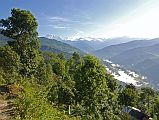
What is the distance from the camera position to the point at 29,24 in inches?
1861

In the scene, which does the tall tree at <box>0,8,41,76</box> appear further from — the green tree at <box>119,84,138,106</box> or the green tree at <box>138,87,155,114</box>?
the green tree at <box>138,87,155,114</box>

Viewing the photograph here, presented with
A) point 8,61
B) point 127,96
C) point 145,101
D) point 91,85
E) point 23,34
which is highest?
point 23,34

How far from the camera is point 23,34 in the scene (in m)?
48.0

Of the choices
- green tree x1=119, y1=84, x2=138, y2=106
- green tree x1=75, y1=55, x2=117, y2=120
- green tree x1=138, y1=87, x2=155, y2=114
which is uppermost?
green tree x1=75, y1=55, x2=117, y2=120

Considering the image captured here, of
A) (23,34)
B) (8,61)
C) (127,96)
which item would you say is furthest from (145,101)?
(8,61)

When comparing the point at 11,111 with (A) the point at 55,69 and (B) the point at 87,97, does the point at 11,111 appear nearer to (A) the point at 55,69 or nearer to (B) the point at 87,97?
(B) the point at 87,97

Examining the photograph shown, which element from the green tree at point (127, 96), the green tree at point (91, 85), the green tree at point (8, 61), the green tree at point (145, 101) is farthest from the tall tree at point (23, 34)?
the green tree at point (145, 101)

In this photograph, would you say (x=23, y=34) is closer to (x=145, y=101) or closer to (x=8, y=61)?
(x=8, y=61)

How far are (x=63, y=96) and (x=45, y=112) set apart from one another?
969 inches

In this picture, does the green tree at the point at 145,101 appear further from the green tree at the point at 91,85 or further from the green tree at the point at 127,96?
the green tree at the point at 91,85

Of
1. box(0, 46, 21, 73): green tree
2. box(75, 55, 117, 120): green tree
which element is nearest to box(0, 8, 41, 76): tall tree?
box(0, 46, 21, 73): green tree

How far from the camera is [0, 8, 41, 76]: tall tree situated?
47219 millimetres

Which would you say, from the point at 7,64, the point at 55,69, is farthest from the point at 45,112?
the point at 55,69

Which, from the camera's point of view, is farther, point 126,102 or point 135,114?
point 135,114
